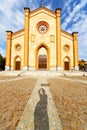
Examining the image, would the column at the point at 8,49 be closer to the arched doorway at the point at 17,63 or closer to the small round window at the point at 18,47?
the small round window at the point at 18,47

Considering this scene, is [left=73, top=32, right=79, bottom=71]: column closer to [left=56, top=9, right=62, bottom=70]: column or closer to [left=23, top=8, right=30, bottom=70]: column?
[left=56, top=9, right=62, bottom=70]: column

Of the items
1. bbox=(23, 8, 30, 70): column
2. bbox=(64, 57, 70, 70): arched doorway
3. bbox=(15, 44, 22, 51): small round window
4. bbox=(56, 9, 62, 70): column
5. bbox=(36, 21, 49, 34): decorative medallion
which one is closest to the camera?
bbox=(23, 8, 30, 70): column

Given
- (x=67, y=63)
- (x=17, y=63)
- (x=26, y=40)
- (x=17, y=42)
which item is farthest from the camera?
(x=67, y=63)

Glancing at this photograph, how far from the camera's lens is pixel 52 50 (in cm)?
2500

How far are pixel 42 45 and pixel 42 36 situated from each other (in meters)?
1.98

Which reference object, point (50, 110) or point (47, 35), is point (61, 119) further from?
point (47, 35)

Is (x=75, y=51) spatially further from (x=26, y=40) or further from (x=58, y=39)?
(x=26, y=40)

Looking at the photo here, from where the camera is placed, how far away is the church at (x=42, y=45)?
24.6m

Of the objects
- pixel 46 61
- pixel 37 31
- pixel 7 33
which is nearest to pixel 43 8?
pixel 37 31

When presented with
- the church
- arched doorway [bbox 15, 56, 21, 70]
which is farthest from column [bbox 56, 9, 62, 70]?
arched doorway [bbox 15, 56, 21, 70]

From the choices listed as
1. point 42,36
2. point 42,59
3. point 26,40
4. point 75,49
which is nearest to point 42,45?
point 42,36

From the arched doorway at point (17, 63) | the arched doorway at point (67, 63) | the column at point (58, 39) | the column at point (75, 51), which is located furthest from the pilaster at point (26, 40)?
the column at point (75, 51)

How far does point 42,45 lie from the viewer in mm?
25281

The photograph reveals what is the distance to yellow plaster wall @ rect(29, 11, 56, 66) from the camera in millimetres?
24750
